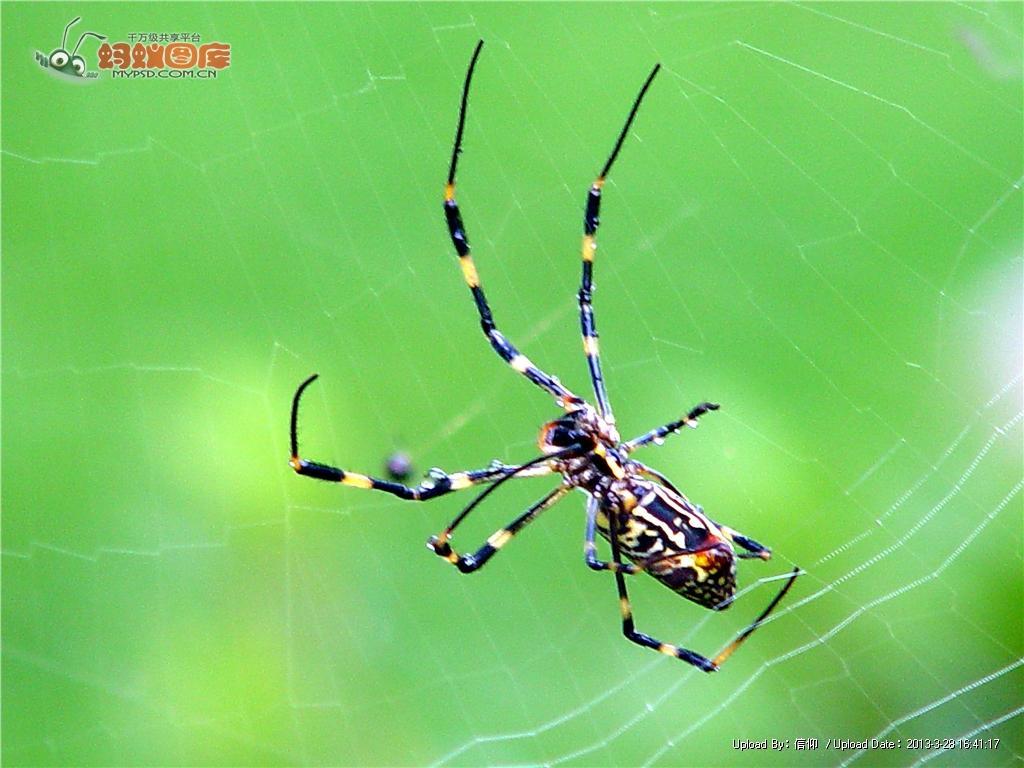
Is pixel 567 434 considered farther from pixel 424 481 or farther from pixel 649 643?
pixel 649 643

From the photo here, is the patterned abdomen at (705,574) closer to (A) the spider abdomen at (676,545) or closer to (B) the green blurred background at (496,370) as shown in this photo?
(A) the spider abdomen at (676,545)

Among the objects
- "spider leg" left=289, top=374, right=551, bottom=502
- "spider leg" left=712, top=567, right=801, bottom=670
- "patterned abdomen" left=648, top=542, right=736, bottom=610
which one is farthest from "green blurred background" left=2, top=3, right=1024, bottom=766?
"spider leg" left=289, top=374, right=551, bottom=502

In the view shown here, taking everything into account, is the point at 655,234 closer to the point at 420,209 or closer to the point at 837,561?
the point at 420,209

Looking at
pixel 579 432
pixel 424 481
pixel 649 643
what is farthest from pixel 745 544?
pixel 424 481

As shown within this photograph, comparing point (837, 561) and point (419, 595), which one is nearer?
point (837, 561)

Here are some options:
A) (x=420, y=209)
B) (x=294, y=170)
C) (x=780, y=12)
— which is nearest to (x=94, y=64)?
(x=294, y=170)

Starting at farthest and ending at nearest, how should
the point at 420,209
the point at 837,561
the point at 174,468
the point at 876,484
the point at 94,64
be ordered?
the point at 94,64 → the point at 420,209 → the point at 174,468 → the point at 876,484 → the point at 837,561

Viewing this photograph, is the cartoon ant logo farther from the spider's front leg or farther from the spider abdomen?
the spider abdomen
